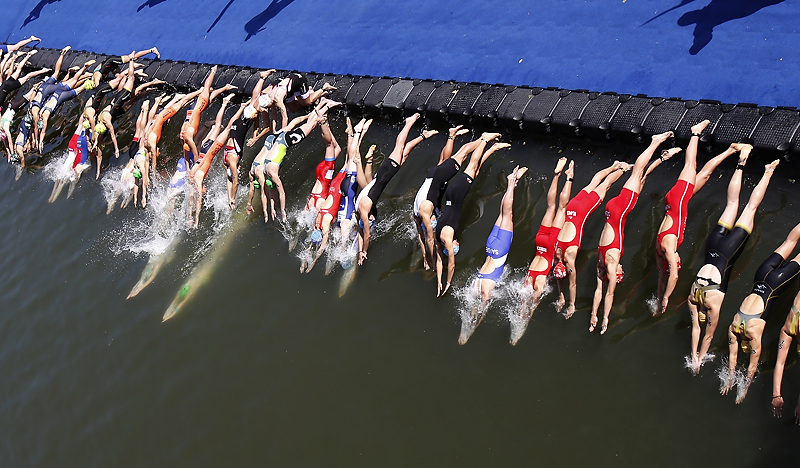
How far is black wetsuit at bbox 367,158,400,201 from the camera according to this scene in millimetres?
11461

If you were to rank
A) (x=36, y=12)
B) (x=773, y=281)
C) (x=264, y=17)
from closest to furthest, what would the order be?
(x=773, y=281), (x=264, y=17), (x=36, y=12)

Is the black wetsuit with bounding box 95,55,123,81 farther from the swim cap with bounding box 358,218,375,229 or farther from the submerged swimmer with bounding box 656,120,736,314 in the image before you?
the submerged swimmer with bounding box 656,120,736,314

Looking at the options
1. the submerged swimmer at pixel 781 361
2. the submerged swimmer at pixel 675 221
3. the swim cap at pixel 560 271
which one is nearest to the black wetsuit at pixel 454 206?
the swim cap at pixel 560 271

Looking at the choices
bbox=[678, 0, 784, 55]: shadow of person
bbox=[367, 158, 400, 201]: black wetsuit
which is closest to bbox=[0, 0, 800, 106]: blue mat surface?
bbox=[678, 0, 784, 55]: shadow of person

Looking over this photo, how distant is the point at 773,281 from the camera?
8.09 meters

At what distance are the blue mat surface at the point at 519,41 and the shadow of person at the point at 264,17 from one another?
0.05 meters

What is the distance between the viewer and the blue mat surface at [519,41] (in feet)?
34.4

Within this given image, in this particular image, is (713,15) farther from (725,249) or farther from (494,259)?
(494,259)

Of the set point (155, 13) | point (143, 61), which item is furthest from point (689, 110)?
point (155, 13)


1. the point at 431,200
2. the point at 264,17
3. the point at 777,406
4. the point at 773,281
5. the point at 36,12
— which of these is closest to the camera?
the point at 777,406

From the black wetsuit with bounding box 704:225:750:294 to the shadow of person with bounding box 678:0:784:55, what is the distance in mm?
3888

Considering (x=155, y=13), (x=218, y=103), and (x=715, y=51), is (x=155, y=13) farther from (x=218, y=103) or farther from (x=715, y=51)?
(x=715, y=51)

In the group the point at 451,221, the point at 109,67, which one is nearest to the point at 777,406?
the point at 451,221

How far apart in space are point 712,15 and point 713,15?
0.05ft
